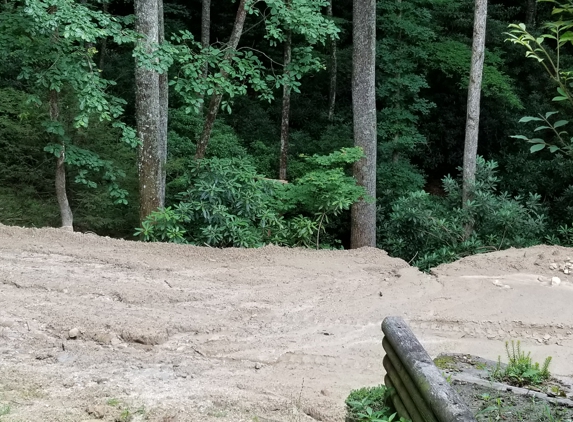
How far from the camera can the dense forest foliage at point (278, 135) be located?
909 cm

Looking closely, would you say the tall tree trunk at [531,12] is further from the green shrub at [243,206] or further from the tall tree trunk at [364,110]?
the green shrub at [243,206]

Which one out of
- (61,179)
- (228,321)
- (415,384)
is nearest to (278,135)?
(61,179)

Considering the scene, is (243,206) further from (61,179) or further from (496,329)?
(496,329)

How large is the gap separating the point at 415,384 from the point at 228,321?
312 centimetres

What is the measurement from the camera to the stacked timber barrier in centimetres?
309

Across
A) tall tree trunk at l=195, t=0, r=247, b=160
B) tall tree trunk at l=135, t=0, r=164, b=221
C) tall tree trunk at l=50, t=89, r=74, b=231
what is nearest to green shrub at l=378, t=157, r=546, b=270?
tall tree trunk at l=195, t=0, r=247, b=160

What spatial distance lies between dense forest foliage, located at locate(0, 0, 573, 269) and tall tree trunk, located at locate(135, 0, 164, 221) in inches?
11.4

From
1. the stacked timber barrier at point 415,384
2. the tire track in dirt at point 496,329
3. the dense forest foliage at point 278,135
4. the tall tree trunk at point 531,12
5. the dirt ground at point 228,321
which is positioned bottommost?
the tire track in dirt at point 496,329

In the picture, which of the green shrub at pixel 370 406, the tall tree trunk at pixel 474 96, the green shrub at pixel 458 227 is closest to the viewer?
the green shrub at pixel 370 406

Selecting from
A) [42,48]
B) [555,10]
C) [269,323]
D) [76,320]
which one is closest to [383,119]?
[42,48]

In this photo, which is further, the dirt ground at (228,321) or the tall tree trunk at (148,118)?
the tall tree trunk at (148,118)

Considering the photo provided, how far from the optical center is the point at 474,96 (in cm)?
1241

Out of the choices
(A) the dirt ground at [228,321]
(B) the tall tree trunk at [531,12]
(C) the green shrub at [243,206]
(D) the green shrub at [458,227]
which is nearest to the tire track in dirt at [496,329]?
(A) the dirt ground at [228,321]

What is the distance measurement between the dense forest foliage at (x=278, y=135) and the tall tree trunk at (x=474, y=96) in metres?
0.22
